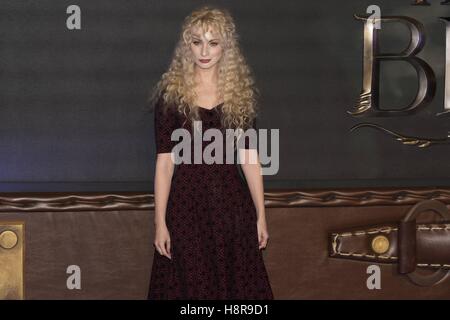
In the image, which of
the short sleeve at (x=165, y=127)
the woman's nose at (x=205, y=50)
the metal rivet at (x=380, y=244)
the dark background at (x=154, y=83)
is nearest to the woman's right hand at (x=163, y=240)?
the short sleeve at (x=165, y=127)

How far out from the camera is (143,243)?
2982mm

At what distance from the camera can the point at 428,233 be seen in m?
3.15

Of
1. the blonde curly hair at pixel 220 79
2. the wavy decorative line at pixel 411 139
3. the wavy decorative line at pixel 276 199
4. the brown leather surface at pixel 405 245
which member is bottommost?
the brown leather surface at pixel 405 245

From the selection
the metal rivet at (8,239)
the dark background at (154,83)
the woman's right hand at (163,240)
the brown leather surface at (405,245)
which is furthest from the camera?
the brown leather surface at (405,245)

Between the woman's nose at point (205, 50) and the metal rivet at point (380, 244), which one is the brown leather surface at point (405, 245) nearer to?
the metal rivet at point (380, 244)

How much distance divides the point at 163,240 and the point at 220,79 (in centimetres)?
60

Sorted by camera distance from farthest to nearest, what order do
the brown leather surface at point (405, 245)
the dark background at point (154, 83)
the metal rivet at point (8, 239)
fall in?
the brown leather surface at point (405, 245), the dark background at point (154, 83), the metal rivet at point (8, 239)

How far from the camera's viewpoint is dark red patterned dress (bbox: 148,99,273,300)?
2.57 metres

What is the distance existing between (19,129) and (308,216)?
1.22 m

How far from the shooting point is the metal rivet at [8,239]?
2852 millimetres

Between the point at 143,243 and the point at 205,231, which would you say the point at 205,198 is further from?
the point at 143,243

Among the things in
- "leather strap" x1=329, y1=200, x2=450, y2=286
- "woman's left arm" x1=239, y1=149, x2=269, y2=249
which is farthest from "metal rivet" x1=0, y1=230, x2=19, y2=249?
"leather strap" x1=329, y1=200, x2=450, y2=286

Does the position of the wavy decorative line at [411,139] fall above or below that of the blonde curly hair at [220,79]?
below

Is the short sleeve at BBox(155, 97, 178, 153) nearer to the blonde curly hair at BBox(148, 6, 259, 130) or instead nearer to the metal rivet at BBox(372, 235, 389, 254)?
the blonde curly hair at BBox(148, 6, 259, 130)
